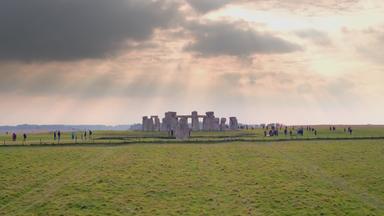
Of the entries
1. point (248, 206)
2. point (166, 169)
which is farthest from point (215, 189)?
point (166, 169)

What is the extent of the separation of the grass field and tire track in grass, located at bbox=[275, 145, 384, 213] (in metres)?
0.09

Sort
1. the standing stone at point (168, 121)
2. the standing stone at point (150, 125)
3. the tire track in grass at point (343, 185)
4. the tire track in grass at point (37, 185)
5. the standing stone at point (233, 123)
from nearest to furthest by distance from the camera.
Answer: the tire track in grass at point (343, 185), the tire track in grass at point (37, 185), the standing stone at point (168, 121), the standing stone at point (150, 125), the standing stone at point (233, 123)

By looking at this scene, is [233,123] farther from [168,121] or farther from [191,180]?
[191,180]

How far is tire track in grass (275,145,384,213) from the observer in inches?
1411

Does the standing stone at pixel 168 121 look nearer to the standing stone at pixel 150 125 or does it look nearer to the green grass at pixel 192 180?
the standing stone at pixel 150 125

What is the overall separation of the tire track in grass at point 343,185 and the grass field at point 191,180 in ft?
0.28

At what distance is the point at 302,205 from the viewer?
35469 millimetres

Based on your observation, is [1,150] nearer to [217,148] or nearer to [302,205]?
[217,148]

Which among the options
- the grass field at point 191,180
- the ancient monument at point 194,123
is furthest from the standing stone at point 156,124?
the grass field at point 191,180

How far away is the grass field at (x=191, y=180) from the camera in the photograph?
3516 cm

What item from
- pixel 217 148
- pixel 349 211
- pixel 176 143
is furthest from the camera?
pixel 176 143

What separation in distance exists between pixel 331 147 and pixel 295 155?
27.9 feet

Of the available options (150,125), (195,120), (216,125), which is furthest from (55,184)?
(150,125)

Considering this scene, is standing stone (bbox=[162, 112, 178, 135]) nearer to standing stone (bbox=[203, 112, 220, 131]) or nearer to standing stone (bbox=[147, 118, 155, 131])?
standing stone (bbox=[147, 118, 155, 131])
